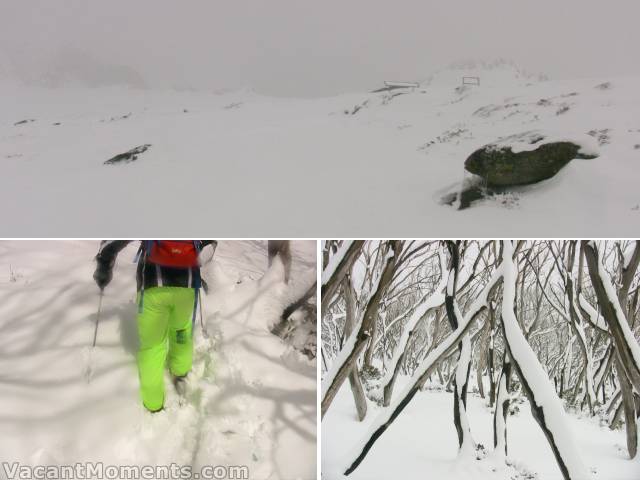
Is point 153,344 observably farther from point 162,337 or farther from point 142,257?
point 142,257

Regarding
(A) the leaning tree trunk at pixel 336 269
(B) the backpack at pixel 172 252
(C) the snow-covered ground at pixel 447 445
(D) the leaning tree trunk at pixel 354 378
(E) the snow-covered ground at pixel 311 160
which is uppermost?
(E) the snow-covered ground at pixel 311 160

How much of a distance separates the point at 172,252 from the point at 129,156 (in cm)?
42

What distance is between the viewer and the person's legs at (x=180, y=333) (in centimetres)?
129

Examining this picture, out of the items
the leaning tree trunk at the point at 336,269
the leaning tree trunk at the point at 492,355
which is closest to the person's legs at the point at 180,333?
the leaning tree trunk at the point at 336,269

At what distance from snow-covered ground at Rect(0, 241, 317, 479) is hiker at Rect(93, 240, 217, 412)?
3cm

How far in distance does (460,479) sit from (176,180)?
1265 mm

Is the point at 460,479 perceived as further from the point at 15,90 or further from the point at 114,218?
the point at 15,90

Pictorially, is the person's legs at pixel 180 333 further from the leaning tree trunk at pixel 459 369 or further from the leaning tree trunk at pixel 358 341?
the leaning tree trunk at pixel 459 369

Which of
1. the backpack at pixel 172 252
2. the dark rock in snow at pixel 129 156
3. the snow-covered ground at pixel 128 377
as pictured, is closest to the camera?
the snow-covered ground at pixel 128 377

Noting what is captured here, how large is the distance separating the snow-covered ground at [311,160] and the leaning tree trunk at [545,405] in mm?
340

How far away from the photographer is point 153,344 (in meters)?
1.27

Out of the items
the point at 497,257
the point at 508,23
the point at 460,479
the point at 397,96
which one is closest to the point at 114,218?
the point at 397,96

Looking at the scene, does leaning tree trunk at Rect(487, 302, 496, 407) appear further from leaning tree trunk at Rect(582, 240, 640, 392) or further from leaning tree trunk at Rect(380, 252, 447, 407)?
leaning tree trunk at Rect(582, 240, 640, 392)

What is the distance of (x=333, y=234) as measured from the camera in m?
1.37
